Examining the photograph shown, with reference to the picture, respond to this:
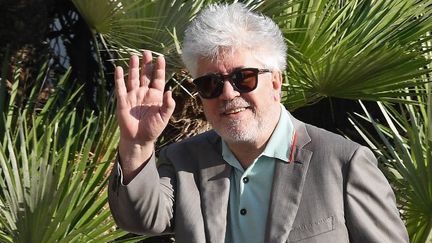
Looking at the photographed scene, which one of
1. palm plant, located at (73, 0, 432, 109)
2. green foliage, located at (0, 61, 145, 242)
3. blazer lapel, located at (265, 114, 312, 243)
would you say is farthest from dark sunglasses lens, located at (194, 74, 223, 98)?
palm plant, located at (73, 0, 432, 109)

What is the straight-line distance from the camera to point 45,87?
5.14 meters

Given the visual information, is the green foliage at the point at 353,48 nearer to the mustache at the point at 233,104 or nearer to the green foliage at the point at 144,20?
the green foliage at the point at 144,20

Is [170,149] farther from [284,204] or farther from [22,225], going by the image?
[22,225]

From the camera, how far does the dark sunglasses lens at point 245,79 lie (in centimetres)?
222

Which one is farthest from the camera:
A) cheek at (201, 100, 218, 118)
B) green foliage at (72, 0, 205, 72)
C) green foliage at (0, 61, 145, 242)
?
green foliage at (72, 0, 205, 72)

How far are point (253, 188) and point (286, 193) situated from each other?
103mm

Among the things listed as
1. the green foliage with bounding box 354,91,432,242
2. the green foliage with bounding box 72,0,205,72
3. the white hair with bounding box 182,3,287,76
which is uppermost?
the green foliage with bounding box 72,0,205,72

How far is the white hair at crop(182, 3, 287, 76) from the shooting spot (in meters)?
2.25

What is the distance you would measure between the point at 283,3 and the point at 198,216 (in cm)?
207

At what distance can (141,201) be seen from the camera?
218 cm

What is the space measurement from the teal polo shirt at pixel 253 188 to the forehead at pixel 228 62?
178mm

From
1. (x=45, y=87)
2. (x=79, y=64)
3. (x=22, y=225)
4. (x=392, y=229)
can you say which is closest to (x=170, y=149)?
(x=392, y=229)

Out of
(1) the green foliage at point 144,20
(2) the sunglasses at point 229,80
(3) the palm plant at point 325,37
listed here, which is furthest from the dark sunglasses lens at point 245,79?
(1) the green foliage at point 144,20

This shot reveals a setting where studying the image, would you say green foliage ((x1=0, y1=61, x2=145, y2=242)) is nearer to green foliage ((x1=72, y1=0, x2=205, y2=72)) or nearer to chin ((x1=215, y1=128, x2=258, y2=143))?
green foliage ((x1=72, y1=0, x2=205, y2=72))
